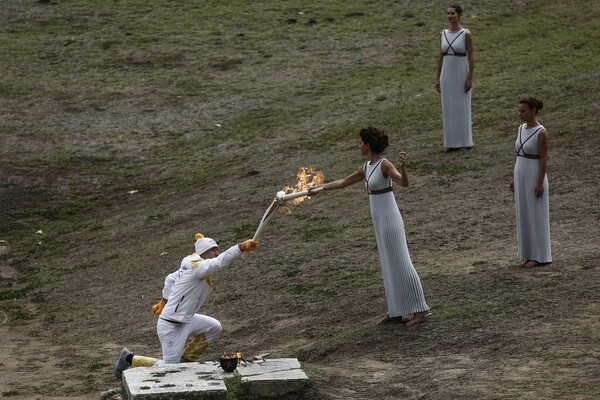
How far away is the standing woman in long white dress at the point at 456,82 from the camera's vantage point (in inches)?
737

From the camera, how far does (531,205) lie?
1304 centimetres

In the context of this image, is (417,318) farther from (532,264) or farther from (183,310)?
(183,310)

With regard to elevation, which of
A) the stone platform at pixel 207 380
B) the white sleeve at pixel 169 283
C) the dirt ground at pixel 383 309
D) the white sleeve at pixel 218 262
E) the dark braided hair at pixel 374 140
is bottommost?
the dirt ground at pixel 383 309

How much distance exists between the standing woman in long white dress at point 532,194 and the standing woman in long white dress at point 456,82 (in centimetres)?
569

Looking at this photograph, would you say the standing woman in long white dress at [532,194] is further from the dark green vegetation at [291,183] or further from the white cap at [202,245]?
the white cap at [202,245]

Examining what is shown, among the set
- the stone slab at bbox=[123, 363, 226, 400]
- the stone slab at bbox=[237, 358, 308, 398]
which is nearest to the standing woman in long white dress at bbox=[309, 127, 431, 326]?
the stone slab at bbox=[237, 358, 308, 398]

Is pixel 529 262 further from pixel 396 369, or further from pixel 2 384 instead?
pixel 2 384

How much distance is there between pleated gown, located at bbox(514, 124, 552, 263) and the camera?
12969mm

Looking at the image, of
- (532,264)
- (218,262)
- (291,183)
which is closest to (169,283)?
(218,262)

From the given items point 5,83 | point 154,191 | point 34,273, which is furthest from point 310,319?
point 5,83

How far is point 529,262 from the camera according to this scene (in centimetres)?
1313

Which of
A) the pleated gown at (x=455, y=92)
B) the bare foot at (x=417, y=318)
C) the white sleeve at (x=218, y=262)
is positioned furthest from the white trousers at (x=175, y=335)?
the pleated gown at (x=455, y=92)

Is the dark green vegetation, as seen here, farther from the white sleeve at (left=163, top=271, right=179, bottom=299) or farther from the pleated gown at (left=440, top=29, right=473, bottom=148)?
the white sleeve at (left=163, top=271, right=179, bottom=299)

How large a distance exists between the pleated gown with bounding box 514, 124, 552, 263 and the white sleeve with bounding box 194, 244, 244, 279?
3482 mm
